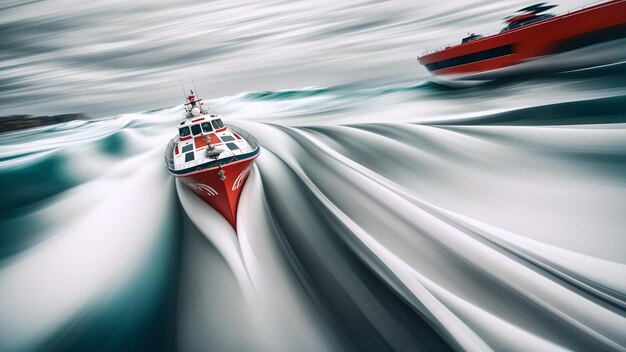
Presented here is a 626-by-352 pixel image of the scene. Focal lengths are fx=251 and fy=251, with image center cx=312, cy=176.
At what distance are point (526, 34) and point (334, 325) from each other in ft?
68.1

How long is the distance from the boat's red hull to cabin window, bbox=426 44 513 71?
19.7 m

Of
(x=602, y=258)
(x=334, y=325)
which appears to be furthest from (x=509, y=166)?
(x=334, y=325)

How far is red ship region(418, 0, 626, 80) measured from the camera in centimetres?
1372

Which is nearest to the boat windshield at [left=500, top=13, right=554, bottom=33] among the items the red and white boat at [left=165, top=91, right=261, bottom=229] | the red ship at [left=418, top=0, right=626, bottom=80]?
the red ship at [left=418, top=0, right=626, bottom=80]

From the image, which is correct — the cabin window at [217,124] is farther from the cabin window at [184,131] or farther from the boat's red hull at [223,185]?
the boat's red hull at [223,185]

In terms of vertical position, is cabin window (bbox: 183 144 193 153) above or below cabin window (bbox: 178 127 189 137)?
below

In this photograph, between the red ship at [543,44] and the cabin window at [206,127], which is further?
the red ship at [543,44]

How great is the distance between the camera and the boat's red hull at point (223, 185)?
26.2ft

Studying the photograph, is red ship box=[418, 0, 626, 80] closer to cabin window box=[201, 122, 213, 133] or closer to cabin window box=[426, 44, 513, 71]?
cabin window box=[426, 44, 513, 71]

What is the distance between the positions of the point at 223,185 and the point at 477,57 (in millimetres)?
21173

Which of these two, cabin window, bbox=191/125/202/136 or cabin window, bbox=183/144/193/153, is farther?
cabin window, bbox=191/125/202/136

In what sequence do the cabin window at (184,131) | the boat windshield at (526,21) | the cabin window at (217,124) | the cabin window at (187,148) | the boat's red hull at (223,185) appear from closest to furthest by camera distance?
the boat's red hull at (223,185)
the cabin window at (187,148)
the cabin window at (184,131)
the cabin window at (217,124)
the boat windshield at (526,21)

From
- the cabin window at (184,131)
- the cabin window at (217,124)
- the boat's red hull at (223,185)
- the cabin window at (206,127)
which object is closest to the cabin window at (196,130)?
the cabin window at (206,127)

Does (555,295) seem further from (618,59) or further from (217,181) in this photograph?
(618,59)
